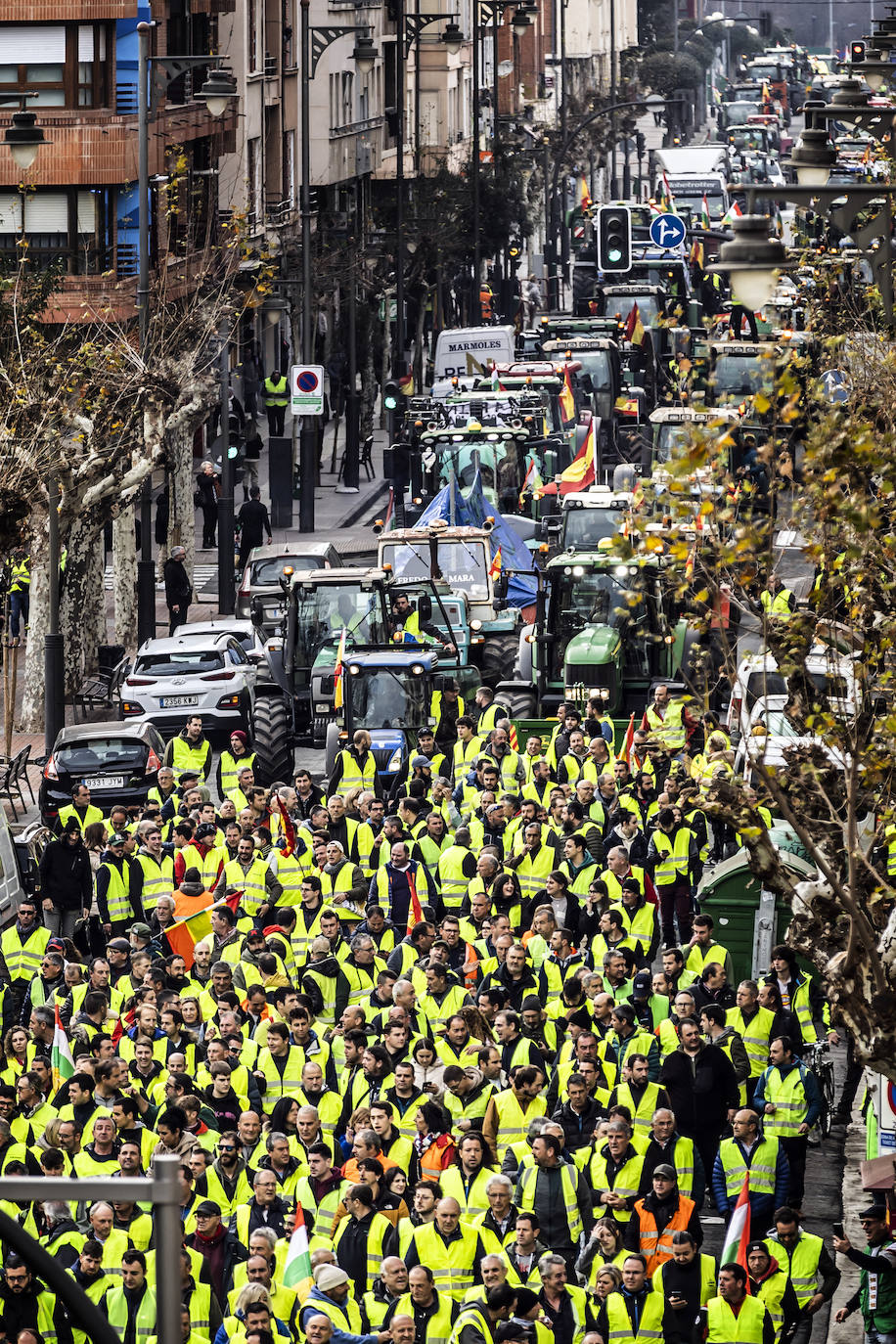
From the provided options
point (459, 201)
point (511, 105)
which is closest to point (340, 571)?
point (459, 201)

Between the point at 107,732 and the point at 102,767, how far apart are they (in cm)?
39

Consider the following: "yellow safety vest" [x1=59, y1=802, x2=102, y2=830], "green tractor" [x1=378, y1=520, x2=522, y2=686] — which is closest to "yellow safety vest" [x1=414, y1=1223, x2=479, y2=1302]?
"yellow safety vest" [x1=59, y1=802, x2=102, y2=830]

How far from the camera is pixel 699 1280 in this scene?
12.4 meters

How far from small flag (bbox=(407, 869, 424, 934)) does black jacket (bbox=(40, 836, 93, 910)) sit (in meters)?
3.07

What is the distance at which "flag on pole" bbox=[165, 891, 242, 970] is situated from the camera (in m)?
18.5

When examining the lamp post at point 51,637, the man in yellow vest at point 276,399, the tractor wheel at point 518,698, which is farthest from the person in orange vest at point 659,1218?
the man in yellow vest at point 276,399

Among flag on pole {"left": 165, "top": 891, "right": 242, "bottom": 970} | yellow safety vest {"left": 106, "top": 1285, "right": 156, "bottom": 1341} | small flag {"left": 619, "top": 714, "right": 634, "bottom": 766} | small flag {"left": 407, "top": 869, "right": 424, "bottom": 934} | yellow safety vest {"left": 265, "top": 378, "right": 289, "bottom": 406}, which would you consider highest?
yellow safety vest {"left": 265, "top": 378, "right": 289, "bottom": 406}

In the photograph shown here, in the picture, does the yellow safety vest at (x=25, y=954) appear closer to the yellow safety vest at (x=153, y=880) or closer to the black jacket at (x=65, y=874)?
the yellow safety vest at (x=153, y=880)

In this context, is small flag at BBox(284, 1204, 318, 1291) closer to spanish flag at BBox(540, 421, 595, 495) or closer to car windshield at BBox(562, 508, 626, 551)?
car windshield at BBox(562, 508, 626, 551)

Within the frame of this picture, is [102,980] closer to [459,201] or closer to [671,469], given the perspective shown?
[671,469]

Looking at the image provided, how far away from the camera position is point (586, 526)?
Result: 31.7m

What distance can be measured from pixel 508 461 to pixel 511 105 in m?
60.7

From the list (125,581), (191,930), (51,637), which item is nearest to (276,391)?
(125,581)

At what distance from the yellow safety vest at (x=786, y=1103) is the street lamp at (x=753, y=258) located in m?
5.63
